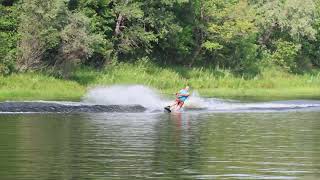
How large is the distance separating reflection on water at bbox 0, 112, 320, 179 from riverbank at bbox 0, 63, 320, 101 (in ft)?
41.7

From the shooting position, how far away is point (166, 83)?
55531mm

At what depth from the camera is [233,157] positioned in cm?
2011

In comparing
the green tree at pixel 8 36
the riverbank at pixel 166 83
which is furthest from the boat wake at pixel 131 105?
the green tree at pixel 8 36

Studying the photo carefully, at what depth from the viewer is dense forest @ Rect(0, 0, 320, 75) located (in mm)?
50375

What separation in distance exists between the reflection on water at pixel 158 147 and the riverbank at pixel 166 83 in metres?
12.7

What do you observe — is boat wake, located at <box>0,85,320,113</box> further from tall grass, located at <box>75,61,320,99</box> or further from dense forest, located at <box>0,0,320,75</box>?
tall grass, located at <box>75,61,320,99</box>

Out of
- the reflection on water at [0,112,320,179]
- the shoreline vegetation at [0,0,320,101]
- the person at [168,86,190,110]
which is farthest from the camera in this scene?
the shoreline vegetation at [0,0,320,101]

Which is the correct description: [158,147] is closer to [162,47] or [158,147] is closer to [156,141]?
[156,141]

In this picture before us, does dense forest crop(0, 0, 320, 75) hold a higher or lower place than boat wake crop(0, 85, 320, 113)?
higher

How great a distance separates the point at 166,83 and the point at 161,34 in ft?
16.1

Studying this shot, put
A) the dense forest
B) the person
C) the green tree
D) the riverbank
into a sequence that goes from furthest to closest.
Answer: the dense forest, the green tree, the riverbank, the person

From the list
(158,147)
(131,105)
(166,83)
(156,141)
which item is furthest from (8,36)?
(158,147)

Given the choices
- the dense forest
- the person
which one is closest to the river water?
the person

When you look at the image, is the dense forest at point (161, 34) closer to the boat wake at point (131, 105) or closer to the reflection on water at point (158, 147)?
the boat wake at point (131, 105)
